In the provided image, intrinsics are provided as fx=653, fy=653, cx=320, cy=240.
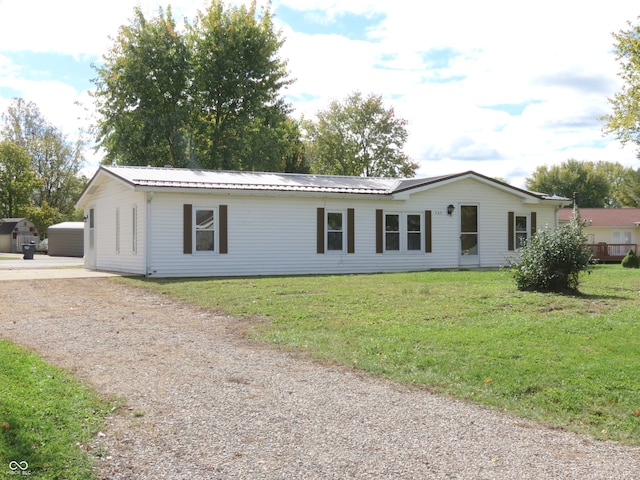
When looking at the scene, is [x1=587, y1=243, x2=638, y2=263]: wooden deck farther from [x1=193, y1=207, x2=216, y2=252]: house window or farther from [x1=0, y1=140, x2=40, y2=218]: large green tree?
[x1=0, y1=140, x2=40, y2=218]: large green tree

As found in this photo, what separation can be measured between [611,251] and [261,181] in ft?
88.2

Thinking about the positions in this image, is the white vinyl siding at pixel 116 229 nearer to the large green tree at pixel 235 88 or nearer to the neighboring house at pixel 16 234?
the large green tree at pixel 235 88

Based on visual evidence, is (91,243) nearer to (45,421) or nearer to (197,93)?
(197,93)

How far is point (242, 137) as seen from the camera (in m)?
35.0

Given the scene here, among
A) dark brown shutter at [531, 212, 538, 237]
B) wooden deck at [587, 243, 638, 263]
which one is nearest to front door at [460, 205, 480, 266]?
dark brown shutter at [531, 212, 538, 237]

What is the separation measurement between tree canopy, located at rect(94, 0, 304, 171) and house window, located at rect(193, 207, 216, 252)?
15.6 meters

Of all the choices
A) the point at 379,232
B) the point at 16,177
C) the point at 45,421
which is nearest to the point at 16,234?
the point at 16,177

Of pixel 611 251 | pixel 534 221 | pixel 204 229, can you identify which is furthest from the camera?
pixel 611 251

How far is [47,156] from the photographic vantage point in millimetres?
64625

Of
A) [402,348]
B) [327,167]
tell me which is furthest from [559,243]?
[327,167]

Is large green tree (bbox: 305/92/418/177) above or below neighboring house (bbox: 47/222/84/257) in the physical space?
above

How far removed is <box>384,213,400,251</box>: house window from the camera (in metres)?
21.6

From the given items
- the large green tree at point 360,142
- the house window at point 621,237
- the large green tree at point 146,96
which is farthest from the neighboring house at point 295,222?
the large green tree at point 360,142

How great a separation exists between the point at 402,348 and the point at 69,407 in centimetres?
402
